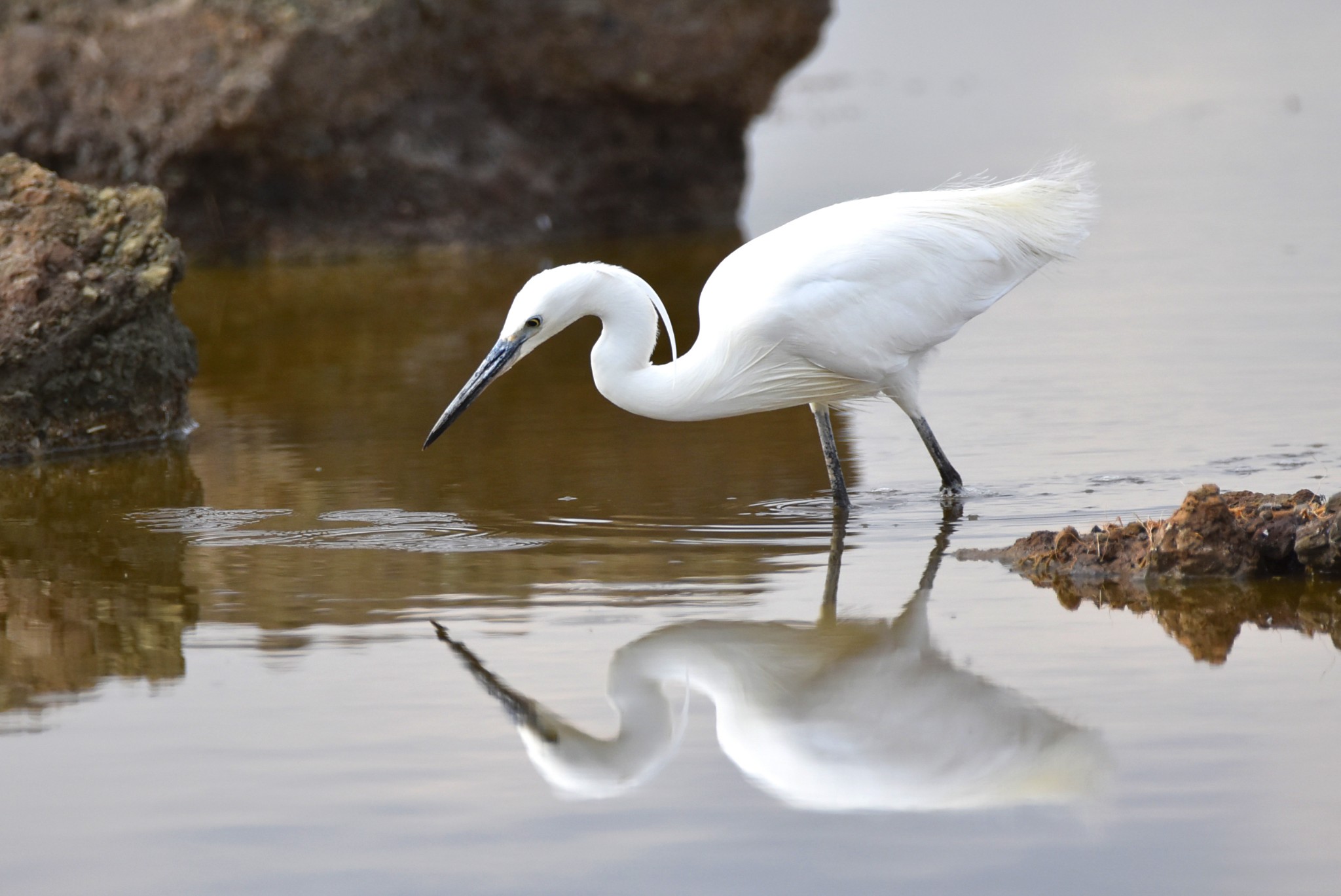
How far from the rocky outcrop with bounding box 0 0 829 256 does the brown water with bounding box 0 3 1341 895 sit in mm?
3200

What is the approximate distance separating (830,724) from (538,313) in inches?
76.5

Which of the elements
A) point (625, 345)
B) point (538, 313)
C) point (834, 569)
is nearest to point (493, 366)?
point (538, 313)

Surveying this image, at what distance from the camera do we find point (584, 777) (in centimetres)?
370

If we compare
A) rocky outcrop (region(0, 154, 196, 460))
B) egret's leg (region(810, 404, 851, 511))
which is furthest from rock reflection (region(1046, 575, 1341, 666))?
rocky outcrop (region(0, 154, 196, 460))

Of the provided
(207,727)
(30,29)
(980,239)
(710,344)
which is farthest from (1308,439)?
(30,29)

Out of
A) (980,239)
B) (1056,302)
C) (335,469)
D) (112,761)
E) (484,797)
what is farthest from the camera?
(1056,302)

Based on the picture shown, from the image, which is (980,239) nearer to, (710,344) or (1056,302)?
(710,344)

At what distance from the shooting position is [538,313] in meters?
5.39

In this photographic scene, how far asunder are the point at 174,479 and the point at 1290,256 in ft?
22.3

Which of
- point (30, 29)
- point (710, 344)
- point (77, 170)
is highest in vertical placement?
point (30, 29)

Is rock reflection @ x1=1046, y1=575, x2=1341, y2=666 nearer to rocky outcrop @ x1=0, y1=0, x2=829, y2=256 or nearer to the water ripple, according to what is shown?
the water ripple

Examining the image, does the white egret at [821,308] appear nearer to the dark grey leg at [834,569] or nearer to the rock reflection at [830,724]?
the dark grey leg at [834,569]

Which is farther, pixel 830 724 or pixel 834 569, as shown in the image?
pixel 834 569

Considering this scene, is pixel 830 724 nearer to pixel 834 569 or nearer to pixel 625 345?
pixel 834 569
